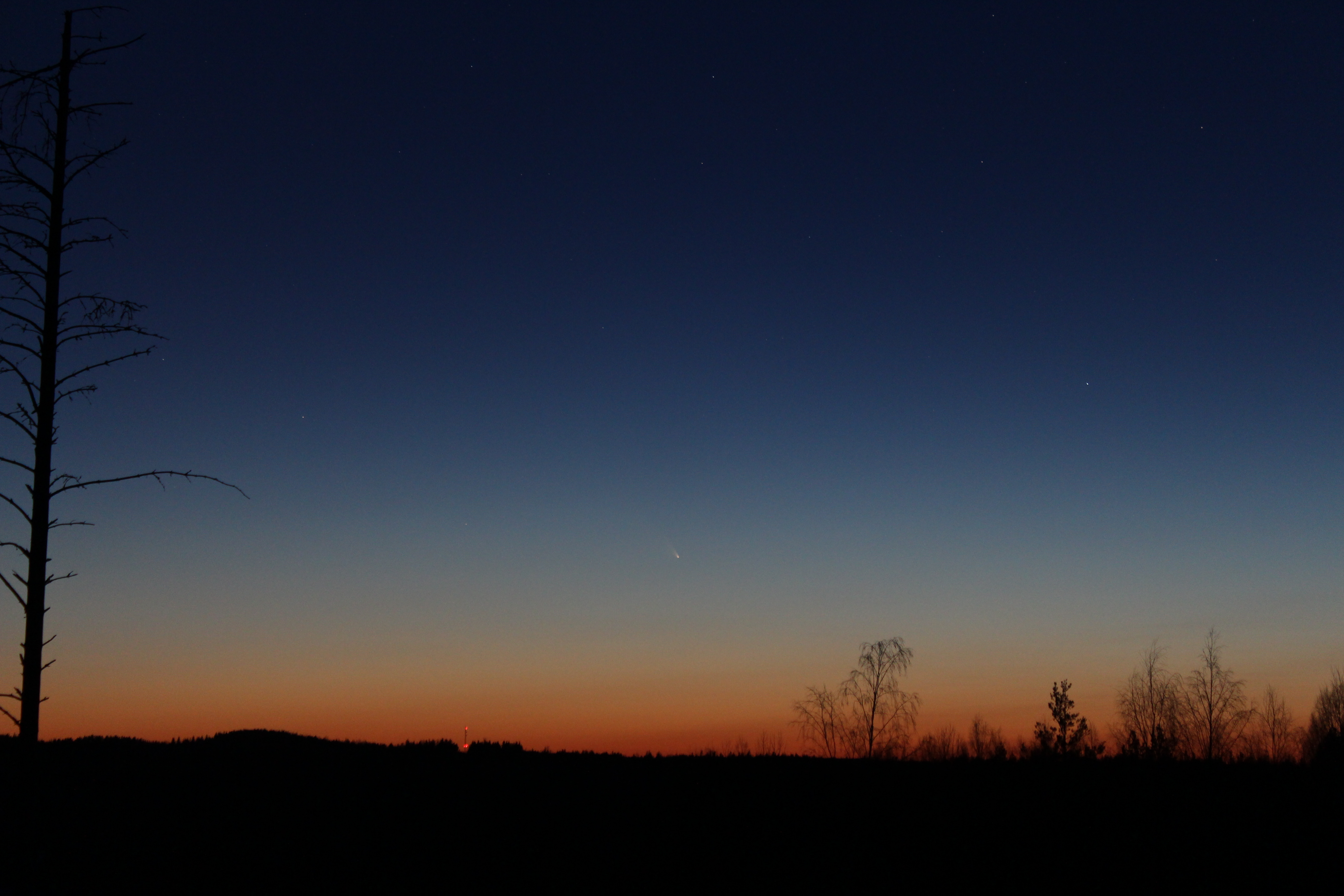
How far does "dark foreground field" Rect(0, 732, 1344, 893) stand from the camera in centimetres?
1330

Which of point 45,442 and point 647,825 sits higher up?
point 45,442

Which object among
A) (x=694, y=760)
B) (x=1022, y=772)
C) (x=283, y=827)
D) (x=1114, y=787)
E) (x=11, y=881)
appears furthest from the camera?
(x=694, y=760)

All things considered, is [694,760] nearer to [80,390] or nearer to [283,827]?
[283,827]

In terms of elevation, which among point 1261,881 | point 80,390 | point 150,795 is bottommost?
point 1261,881

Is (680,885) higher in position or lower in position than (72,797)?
lower

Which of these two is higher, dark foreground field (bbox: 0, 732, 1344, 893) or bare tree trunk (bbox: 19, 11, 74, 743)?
bare tree trunk (bbox: 19, 11, 74, 743)

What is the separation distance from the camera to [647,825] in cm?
1581

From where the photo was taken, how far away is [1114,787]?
56.5 ft

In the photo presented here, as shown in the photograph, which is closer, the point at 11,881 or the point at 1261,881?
the point at 11,881

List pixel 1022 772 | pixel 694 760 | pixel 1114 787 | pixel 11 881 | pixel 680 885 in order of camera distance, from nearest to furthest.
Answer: pixel 11 881 < pixel 680 885 < pixel 1114 787 < pixel 1022 772 < pixel 694 760

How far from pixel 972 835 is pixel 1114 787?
3959mm

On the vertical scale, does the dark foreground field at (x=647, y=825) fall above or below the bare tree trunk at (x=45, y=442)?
below

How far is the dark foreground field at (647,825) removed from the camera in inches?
524

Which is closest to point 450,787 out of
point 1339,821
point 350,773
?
point 350,773
